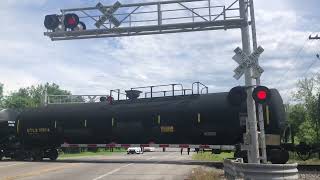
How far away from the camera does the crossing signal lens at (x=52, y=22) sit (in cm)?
1844

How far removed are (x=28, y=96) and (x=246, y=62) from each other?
4927 inches

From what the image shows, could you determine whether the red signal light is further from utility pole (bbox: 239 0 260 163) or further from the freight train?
the freight train

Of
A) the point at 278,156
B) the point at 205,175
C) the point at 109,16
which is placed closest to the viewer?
the point at 205,175

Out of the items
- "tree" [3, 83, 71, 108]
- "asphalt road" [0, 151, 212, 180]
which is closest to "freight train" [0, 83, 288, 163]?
"asphalt road" [0, 151, 212, 180]

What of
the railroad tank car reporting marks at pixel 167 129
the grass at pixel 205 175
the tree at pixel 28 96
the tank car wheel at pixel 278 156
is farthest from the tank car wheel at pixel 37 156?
the tree at pixel 28 96

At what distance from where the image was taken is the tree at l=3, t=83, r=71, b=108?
102650 mm

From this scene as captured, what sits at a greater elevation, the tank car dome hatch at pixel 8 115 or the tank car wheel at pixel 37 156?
the tank car dome hatch at pixel 8 115

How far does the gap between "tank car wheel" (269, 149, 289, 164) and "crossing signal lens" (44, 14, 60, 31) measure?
1202cm

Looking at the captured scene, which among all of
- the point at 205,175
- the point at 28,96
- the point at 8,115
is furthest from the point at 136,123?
the point at 28,96

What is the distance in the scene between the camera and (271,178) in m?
10.6

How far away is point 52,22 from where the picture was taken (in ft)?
60.6

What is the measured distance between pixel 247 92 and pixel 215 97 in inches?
482

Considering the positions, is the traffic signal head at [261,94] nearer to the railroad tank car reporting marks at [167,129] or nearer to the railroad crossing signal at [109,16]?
the railroad crossing signal at [109,16]

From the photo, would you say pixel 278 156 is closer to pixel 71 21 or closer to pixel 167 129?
pixel 167 129
